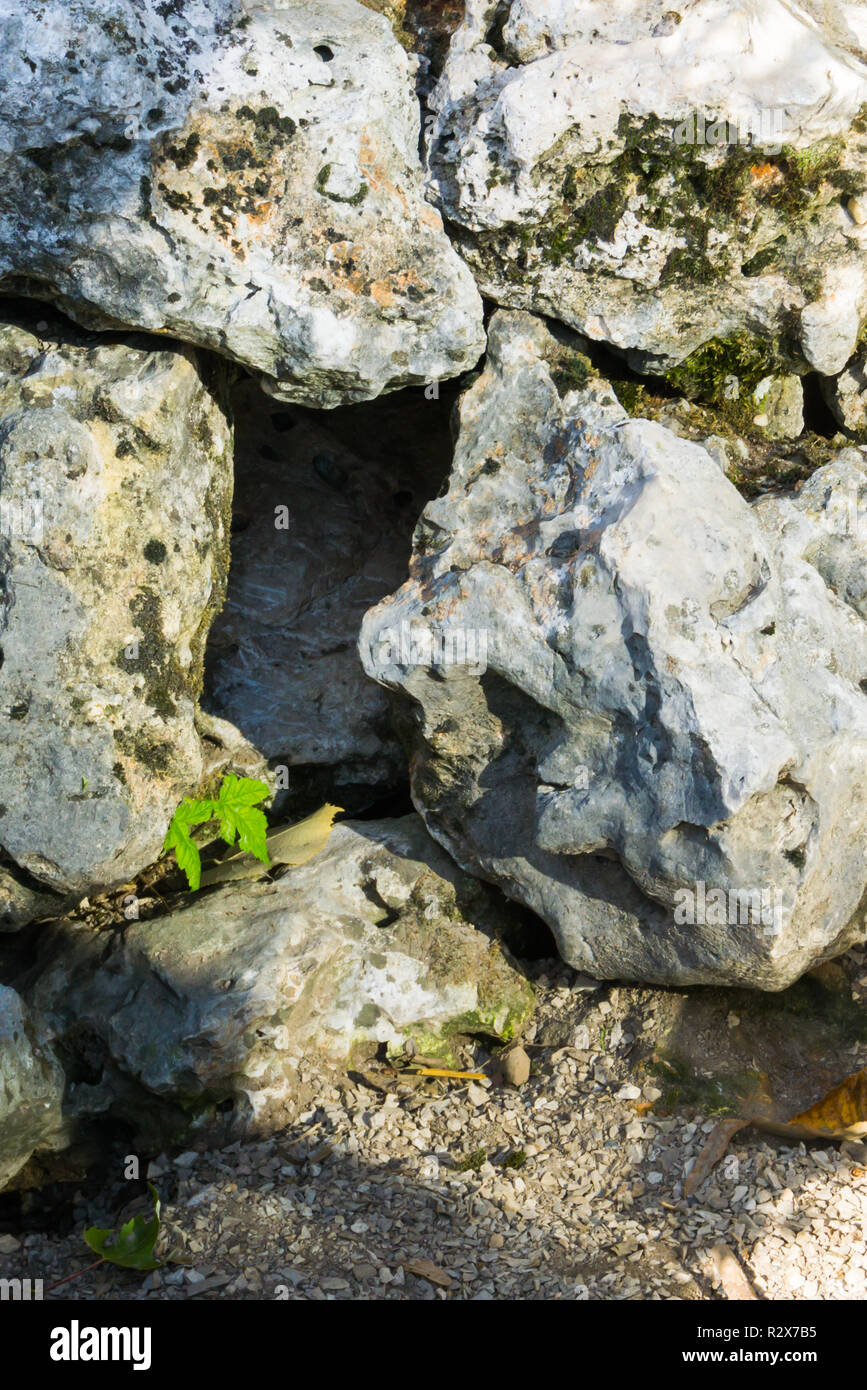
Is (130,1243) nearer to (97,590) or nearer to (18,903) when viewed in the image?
(18,903)

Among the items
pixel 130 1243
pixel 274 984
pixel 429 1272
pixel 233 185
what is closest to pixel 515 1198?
pixel 429 1272

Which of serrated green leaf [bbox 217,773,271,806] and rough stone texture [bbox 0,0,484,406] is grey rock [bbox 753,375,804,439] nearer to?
rough stone texture [bbox 0,0,484,406]

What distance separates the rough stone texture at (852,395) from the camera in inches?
196

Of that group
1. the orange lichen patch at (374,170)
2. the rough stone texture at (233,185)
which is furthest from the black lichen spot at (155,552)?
the orange lichen patch at (374,170)

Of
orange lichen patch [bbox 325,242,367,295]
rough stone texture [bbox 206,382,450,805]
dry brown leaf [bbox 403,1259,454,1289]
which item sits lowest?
dry brown leaf [bbox 403,1259,454,1289]

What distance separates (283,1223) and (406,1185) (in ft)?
1.38

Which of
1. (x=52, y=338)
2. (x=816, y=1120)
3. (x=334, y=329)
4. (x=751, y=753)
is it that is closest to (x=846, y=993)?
(x=816, y=1120)

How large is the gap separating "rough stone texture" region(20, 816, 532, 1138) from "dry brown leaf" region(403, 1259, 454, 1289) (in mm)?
831

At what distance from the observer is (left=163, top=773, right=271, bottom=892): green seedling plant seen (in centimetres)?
446

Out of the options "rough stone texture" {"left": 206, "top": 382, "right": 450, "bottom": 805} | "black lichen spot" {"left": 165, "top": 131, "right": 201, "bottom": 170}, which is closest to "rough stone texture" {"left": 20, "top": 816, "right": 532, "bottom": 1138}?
"rough stone texture" {"left": 206, "top": 382, "right": 450, "bottom": 805}

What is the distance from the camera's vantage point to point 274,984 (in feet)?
14.3

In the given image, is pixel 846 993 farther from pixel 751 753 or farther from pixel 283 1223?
pixel 283 1223

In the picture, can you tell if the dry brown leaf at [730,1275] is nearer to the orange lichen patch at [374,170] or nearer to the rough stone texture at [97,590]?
the rough stone texture at [97,590]

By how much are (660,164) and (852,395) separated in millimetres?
1351
